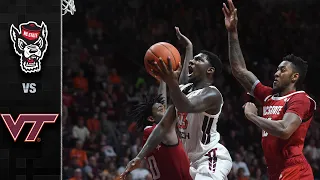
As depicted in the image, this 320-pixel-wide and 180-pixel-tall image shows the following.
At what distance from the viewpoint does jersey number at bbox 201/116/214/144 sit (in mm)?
5977

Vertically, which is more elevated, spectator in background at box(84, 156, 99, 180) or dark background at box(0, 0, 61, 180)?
dark background at box(0, 0, 61, 180)

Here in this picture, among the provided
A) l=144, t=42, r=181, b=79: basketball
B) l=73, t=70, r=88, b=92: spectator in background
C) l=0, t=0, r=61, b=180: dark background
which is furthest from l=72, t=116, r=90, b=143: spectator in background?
l=144, t=42, r=181, b=79: basketball

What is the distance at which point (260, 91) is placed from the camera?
20.2ft

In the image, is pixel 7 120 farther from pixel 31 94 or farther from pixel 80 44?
pixel 80 44

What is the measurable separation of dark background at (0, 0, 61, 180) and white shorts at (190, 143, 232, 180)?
7.86 ft

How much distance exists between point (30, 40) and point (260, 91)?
3067 millimetres

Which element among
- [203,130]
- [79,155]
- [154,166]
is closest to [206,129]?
[203,130]

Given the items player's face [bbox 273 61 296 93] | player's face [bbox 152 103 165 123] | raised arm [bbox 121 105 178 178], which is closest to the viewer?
player's face [bbox 273 61 296 93]

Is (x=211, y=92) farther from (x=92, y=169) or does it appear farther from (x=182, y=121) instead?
(x=92, y=169)

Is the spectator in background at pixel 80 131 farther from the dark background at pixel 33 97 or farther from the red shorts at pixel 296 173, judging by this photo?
the red shorts at pixel 296 173

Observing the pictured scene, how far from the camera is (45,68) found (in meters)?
7.81

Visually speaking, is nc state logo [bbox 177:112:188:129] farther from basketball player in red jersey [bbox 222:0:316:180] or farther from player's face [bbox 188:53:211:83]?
basketball player in red jersey [bbox 222:0:316:180]

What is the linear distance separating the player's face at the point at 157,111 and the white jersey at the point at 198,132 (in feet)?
3.13

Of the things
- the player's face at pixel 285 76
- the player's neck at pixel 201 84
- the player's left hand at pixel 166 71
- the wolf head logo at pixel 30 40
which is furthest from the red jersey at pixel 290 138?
the wolf head logo at pixel 30 40
